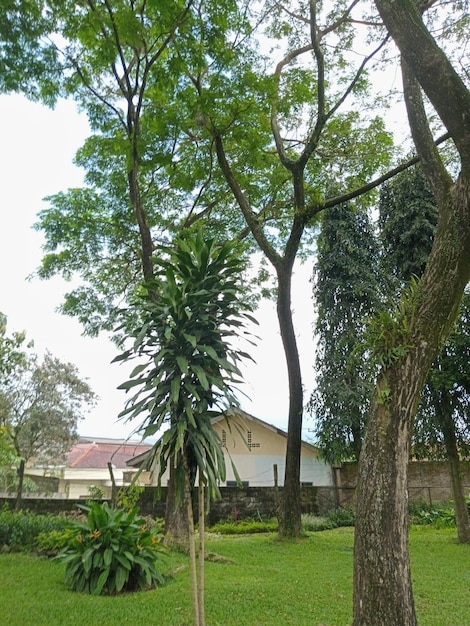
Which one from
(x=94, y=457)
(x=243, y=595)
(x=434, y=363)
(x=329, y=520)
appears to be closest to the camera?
(x=243, y=595)

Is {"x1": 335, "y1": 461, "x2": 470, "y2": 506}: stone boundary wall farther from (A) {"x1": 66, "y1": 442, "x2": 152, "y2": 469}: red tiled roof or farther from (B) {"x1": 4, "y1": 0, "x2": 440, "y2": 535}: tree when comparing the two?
(A) {"x1": 66, "y1": 442, "x2": 152, "y2": 469}: red tiled roof

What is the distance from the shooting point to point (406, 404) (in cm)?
345

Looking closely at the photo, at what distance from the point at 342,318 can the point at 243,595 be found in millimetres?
10293

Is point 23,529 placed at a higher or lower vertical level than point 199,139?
lower

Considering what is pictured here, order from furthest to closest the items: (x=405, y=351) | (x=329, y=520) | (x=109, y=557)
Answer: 1. (x=329, y=520)
2. (x=109, y=557)
3. (x=405, y=351)

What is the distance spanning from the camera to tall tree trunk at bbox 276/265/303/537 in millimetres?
8336

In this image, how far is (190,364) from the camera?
335 cm

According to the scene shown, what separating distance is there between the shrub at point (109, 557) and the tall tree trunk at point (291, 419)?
375 centimetres

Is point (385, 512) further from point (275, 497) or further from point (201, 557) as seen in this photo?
point (275, 497)

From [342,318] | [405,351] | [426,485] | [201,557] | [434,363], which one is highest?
[342,318]

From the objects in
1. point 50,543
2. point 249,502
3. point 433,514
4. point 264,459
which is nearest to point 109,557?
point 50,543

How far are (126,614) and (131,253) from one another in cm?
816

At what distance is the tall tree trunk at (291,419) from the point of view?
A: 8336 mm

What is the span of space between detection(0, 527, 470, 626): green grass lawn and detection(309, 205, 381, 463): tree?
5969 mm
